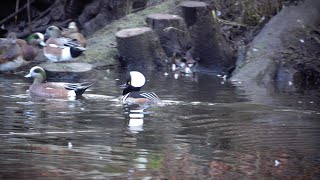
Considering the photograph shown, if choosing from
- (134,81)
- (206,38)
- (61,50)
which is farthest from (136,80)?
(206,38)

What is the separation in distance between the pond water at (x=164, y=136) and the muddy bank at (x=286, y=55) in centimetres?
212

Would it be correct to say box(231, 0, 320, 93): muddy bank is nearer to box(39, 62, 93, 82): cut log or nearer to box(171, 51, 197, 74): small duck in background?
box(171, 51, 197, 74): small duck in background

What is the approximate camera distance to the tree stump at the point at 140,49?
18.8 m

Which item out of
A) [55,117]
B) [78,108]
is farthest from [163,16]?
[55,117]

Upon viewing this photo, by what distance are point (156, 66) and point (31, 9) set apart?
7474 mm

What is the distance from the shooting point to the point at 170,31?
1964cm

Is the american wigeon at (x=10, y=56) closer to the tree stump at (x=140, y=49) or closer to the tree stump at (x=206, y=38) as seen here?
the tree stump at (x=140, y=49)

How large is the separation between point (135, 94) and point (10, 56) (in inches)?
198

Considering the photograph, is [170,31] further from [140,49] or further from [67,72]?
[67,72]

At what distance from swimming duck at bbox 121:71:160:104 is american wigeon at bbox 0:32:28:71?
423 cm

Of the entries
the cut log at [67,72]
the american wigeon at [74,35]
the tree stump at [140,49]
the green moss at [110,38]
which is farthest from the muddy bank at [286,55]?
the american wigeon at [74,35]

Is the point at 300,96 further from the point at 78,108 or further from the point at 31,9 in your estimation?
the point at 31,9

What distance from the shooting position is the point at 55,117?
11664 millimetres

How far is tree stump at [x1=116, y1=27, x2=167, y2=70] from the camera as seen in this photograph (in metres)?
18.8
